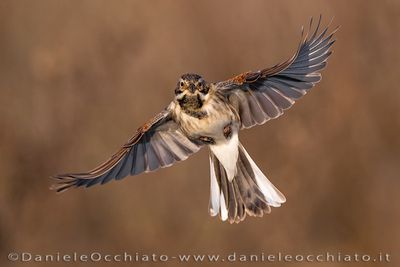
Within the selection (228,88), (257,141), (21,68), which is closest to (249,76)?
(228,88)

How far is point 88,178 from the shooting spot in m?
4.66

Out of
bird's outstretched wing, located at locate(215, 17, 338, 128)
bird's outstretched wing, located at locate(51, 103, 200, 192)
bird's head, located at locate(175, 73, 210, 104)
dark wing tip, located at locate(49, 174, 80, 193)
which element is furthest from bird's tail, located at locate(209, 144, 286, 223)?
dark wing tip, located at locate(49, 174, 80, 193)

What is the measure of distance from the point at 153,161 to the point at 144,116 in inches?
80.5

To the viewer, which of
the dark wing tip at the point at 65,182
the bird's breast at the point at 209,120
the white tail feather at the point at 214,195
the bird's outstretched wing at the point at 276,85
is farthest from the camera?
the white tail feather at the point at 214,195

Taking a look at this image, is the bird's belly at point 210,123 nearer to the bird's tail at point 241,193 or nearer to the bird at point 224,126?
the bird at point 224,126

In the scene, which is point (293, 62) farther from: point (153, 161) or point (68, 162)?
point (68, 162)

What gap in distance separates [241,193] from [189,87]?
769 millimetres

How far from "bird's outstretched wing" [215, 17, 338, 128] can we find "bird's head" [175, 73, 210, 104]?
0.69 ft

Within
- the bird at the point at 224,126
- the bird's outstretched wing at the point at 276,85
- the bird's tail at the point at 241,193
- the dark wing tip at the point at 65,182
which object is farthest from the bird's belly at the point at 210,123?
the dark wing tip at the point at 65,182

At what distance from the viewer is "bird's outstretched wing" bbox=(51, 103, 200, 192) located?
4789 millimetres

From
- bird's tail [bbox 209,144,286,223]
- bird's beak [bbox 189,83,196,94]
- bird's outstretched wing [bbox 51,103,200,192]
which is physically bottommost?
bird's tail [bbox 209,144,286,223]

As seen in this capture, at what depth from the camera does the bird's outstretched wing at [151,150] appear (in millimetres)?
4789

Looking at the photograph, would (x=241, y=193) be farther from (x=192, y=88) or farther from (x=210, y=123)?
(x=192, y=88)

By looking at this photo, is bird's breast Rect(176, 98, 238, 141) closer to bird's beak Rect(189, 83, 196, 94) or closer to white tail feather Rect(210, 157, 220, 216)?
bird's beak Rect(189, 83, 196, 94)
